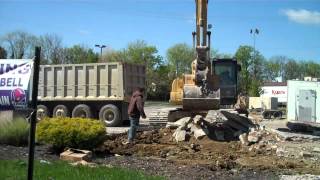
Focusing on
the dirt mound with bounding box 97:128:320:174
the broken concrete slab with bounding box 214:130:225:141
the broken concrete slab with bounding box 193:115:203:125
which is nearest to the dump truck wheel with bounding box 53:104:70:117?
the dirt mound with bounding box 97:128:320:174

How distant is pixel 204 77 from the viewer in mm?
21641

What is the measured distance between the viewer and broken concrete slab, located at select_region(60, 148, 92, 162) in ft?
39.1

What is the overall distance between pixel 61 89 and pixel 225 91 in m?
9.29

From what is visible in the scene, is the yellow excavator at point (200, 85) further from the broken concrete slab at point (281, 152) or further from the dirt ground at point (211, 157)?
the broken concrete slab at point (281, 152)

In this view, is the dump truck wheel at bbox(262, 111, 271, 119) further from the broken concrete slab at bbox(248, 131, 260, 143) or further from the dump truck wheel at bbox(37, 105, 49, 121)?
the broken concrete slab at bbox(248, 131, 260, 143)

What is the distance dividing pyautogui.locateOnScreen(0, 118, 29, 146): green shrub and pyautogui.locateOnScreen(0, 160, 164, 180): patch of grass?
11.7ft

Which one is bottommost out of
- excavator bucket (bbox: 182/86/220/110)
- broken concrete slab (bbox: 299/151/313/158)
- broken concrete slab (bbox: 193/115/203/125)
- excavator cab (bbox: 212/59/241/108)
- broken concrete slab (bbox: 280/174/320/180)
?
broken concrete slab (bbox: 280/174/320/180)

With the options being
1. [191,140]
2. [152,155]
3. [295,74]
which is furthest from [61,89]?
[295,74]

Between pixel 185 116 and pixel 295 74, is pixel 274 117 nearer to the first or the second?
pixel 185 116

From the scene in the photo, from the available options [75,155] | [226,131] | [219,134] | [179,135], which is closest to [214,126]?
[226,131]

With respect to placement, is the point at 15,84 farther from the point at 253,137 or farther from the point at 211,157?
the point at 253,137

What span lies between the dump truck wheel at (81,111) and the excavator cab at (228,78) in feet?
25.8

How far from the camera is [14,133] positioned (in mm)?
14445

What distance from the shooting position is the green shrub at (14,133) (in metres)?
14.4
